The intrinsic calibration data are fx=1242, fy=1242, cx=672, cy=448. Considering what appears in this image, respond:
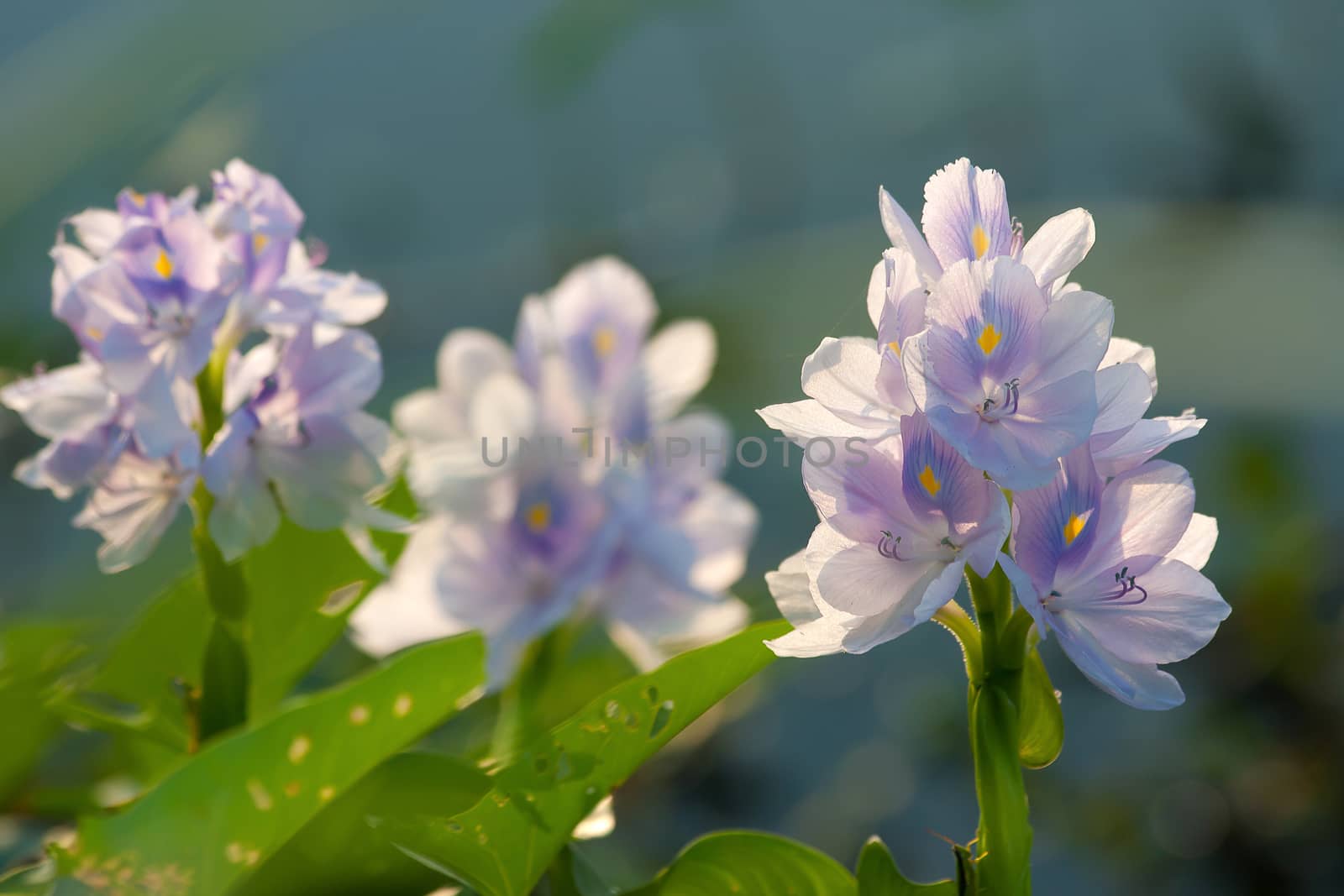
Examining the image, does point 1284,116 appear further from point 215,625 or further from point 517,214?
point 215,625

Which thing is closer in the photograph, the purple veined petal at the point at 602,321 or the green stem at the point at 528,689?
the green stem at the point at 528,689

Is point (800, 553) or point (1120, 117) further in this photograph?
point (1120, 117)

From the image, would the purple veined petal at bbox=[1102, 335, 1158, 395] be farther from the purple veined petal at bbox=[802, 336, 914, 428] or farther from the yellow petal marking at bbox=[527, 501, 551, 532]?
the yellow petal marking at bbox=[527, 501, 551, 532]

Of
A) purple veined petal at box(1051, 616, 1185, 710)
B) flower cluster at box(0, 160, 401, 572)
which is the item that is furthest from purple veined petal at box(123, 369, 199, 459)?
purple veined petal at box(1051, 616, 1185, 710)

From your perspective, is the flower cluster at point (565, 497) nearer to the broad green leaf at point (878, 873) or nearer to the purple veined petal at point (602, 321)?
the purple veined petal at point (602, 321)

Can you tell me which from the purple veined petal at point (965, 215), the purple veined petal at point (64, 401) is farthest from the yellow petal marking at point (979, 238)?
the purple veined petal at point (64, 401)

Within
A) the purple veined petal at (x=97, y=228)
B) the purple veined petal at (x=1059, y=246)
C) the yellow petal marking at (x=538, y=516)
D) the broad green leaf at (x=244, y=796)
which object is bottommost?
the yellow petal marking at (x=538, y=516)

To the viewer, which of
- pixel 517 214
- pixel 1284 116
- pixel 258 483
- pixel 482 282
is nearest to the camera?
pixel 258 483

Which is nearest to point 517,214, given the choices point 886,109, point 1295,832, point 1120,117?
point 886,109

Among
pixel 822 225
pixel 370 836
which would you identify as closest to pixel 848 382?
pixel 370 836
